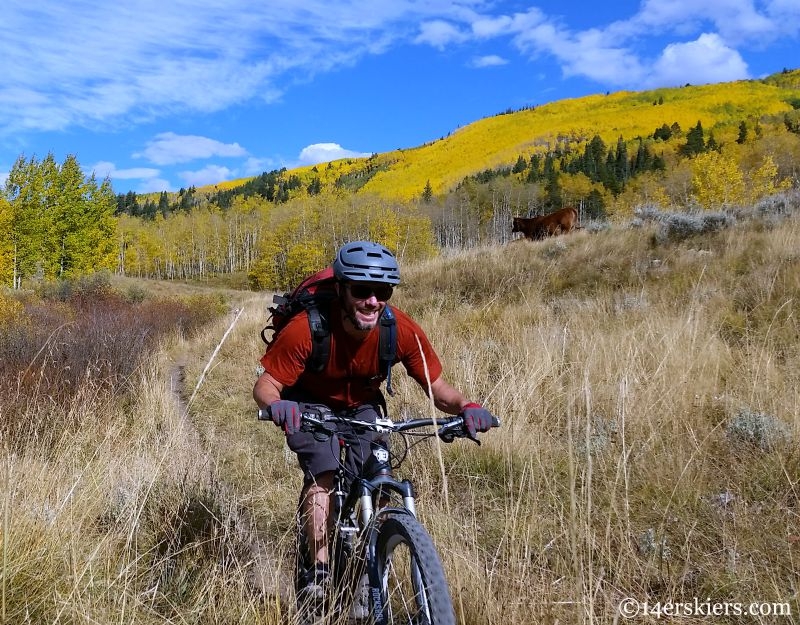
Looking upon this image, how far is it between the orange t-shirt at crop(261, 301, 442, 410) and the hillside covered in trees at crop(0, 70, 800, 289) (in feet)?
33.0

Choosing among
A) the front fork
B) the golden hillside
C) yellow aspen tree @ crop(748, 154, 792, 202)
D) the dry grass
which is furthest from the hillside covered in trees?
the front fork

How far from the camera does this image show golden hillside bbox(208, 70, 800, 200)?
13300 cm

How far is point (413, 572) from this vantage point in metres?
1.93

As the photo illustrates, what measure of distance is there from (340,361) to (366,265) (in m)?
0.59

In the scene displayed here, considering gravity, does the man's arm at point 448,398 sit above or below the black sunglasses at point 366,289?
below

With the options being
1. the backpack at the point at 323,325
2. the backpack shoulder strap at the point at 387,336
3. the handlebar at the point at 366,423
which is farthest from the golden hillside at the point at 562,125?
the handlebar at the point at 366,423

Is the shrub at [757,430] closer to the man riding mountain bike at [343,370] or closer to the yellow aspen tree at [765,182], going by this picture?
the man riding mountain bike at [343,370]

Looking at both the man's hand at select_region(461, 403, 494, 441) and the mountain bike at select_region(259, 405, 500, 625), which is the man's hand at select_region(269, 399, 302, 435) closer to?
the mountain bike at select_region(259, 405, 500, 625)

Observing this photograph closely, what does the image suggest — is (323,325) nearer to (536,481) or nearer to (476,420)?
(476,420)

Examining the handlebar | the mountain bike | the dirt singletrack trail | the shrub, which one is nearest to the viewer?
the mountain bike

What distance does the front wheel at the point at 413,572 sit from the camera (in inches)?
70.0

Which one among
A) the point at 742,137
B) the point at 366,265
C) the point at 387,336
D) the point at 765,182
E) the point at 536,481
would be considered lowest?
the point at 536,481

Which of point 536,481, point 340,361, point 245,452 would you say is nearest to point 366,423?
point 340,361

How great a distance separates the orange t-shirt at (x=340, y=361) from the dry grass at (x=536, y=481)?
30.8 inches
